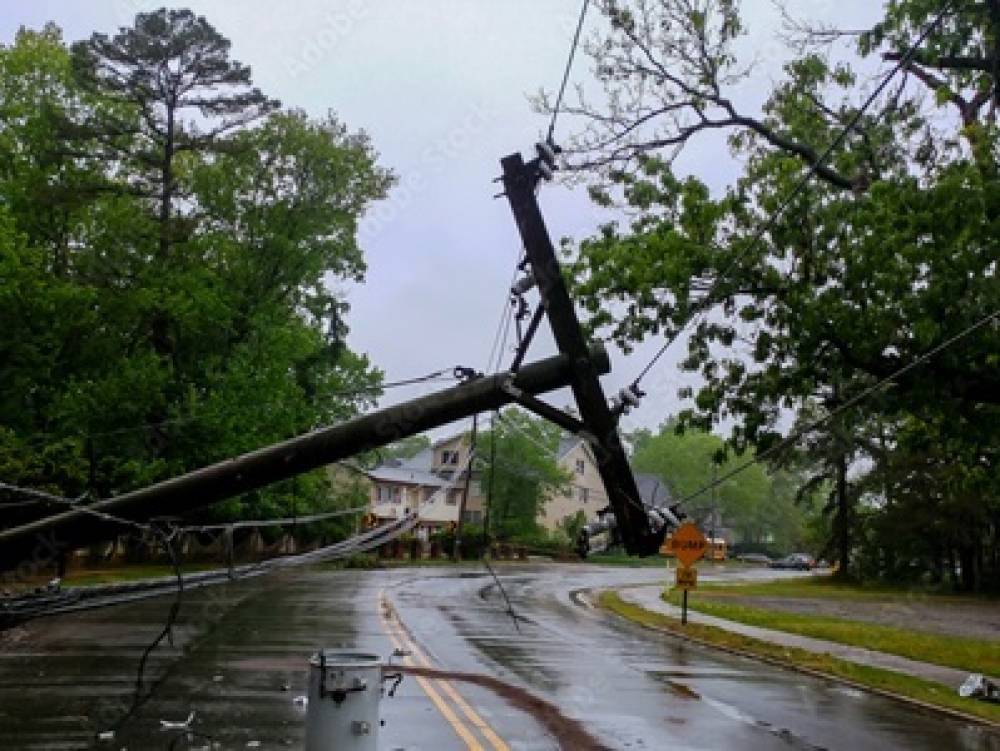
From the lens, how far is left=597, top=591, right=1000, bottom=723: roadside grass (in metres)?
14.6

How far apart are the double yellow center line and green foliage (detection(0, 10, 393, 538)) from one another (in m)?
19.4

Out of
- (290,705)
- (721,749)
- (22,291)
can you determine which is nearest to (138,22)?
(22,291)

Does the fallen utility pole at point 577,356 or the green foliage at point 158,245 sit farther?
Answer: the green foliage at point 158,245

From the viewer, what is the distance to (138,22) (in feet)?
125

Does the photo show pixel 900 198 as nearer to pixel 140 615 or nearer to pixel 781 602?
pixel 140 615

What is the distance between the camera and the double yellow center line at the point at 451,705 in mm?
9953

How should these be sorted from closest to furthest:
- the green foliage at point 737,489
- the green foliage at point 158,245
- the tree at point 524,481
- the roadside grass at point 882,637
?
the roadside grass at point 882,637, the green foliage at point 158,245, the tree at point 524,481, the green foliage at point 737,489

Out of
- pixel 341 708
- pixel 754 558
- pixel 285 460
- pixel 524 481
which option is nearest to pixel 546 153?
pixel 285 460

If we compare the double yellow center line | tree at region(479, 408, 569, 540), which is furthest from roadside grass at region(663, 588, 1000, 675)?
tree at region(479, 408, 569, 540)

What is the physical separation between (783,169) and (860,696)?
836cm

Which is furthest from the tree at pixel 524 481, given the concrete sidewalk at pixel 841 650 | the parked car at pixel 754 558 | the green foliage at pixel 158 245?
the parked car at pixel 754 558

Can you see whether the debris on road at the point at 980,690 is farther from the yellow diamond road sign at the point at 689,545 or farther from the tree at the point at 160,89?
the tree at the point at 160,89

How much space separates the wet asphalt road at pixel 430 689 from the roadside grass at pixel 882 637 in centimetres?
392

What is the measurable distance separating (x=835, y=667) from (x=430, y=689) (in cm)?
852
